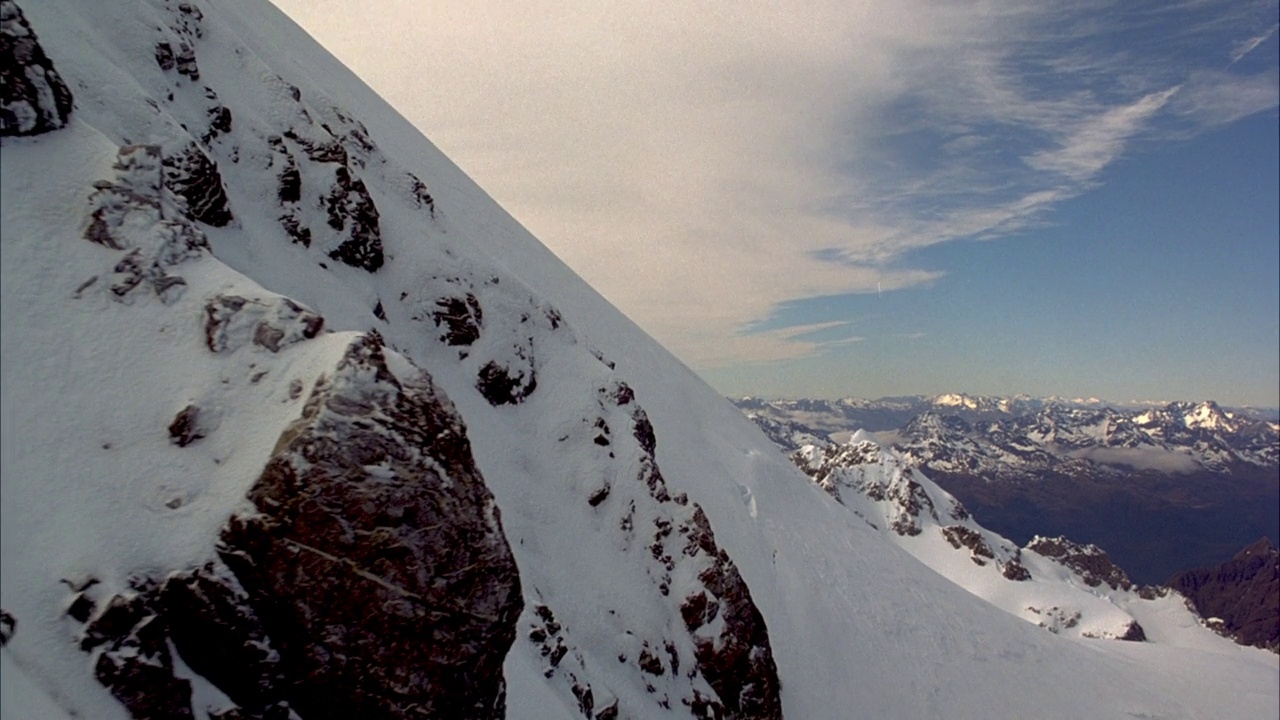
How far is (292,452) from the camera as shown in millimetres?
10625

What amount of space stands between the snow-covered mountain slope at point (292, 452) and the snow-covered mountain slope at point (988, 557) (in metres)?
137

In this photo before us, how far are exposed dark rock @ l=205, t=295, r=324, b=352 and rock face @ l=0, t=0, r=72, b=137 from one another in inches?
192

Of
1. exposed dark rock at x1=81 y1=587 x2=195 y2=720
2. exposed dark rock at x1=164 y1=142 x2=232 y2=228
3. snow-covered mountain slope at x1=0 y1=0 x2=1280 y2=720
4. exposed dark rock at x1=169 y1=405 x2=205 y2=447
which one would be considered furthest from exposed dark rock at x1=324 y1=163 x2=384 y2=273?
exposed dark rock at x1=81 y1=587 x2=195 y2=720

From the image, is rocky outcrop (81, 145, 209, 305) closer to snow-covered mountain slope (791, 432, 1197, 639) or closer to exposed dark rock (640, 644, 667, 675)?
exposed dark rock (640, 644, 667, 675)

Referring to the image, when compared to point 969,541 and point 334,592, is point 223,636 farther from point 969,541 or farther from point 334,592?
point 969,541

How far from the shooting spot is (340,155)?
25.2 metres

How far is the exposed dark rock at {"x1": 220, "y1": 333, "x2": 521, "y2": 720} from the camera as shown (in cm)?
1048

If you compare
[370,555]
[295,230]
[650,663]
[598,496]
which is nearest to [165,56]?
[295,230]

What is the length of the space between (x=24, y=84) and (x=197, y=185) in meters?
5.36

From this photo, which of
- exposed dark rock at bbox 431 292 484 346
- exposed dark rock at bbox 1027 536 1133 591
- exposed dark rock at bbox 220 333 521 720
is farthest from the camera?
exposed dark rock at bbox 1027 536 1133 591

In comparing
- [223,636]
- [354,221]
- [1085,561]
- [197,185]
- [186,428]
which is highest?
[354,221]

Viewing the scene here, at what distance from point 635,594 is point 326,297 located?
17.1 metres

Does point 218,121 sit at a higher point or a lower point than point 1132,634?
higher

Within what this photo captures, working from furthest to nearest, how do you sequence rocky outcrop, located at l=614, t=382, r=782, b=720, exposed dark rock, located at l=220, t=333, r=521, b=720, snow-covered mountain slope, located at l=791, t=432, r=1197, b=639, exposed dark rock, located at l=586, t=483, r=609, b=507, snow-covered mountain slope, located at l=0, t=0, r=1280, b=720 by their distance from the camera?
snow-covered mountain slope, located at l=791, t=432, r=1197, b=639 < rocky outcrop, located at l=614, t=382, r=782, b=720 < exposed dark rock, located at l=586, t=483, r=609, b=507 < exposed dark rock, located at l=220, t=333, r=521, b=720 < snow-covered mountain slope, located at l=0, t=0, r=1280, b=720
